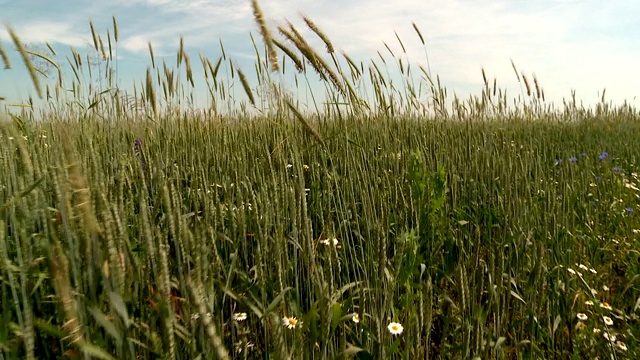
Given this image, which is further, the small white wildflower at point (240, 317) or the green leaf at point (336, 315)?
the small white wildflower at point (240, 317)

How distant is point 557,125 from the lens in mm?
6426

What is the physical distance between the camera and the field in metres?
0.79

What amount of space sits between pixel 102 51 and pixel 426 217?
62.9 inches

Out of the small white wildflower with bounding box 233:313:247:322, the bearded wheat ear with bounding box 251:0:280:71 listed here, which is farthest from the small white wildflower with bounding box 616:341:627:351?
the bearded wheat ear with bounding box 251:0:280:71

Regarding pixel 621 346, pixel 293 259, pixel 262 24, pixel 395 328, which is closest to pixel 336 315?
pixel 395 328

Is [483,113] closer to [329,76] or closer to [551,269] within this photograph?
[551,269]

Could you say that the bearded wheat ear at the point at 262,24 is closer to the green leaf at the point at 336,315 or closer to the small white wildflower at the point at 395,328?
the green leaf at the point at 336,315

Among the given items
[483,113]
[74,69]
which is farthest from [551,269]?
[74,69]

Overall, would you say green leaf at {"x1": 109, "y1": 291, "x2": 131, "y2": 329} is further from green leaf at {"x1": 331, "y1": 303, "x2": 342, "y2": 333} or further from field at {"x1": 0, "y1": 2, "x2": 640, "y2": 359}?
green leaf at {"x1": 331, "y1": 303, "x2": 342, "y2": 333}

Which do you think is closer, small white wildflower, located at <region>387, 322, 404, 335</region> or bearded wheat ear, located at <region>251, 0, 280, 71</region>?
bearded wheat ear, located at <region>251, 0, 280, 71</region>

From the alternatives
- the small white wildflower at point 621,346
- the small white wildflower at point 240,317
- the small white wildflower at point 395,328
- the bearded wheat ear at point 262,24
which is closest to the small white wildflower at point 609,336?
the small white wildflower at point 621,346

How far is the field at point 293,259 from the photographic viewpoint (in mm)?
791

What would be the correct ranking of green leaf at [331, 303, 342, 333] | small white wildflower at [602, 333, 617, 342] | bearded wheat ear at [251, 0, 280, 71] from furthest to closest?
small white wildflower at [602, 333, 617, 342] < green leaf at [331, 303, 342, 333] < bearded wheat ear at [251, 0, 280, 71]

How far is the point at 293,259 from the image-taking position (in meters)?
1.61
